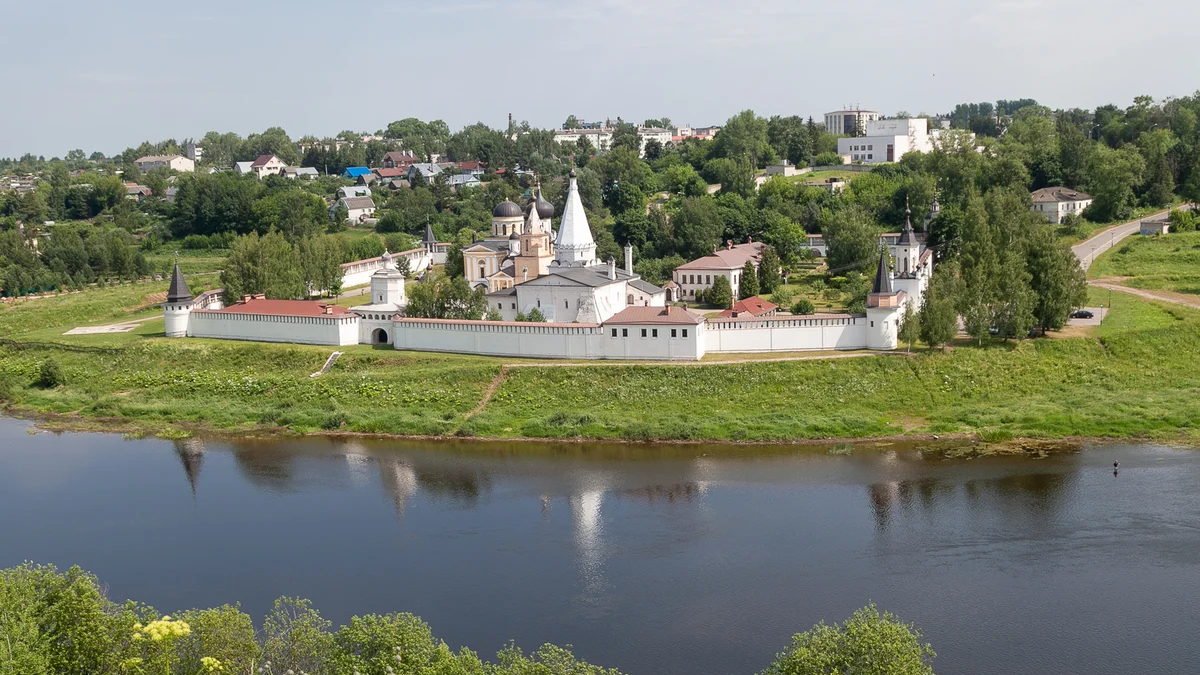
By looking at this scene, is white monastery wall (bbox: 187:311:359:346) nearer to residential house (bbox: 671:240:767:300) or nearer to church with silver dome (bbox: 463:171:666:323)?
church with silver dome (bbox: 463:171:666:323)

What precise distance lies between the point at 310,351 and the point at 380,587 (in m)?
14.3

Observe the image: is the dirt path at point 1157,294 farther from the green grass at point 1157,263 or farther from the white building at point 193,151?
the white building at point 193,151

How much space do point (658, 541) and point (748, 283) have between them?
1847 centimetres

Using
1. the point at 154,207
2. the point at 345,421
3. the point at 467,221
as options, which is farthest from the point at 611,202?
the point at 345,421

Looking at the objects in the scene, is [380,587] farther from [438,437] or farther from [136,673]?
[438,437]

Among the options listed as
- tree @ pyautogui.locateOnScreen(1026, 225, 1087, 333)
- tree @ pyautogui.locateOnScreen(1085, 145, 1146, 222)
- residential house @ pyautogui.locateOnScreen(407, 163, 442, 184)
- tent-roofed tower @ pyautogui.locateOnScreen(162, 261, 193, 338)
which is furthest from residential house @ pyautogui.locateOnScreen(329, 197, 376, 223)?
tree @ pyautogui.locateOnScreen(1026, 225, 1087, 333)

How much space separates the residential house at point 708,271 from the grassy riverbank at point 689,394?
31.2 ft

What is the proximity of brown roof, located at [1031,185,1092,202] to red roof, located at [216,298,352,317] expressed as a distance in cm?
2596

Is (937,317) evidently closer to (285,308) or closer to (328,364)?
(328,364)

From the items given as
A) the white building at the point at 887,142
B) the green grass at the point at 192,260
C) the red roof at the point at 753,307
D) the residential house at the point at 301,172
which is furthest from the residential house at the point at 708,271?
the residential house at the point at 301,172

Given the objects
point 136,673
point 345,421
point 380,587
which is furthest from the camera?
point 345,421

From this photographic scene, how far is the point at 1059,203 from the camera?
4328cm

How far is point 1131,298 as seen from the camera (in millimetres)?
31984

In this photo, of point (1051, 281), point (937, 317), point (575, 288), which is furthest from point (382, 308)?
point (1051, 281)
